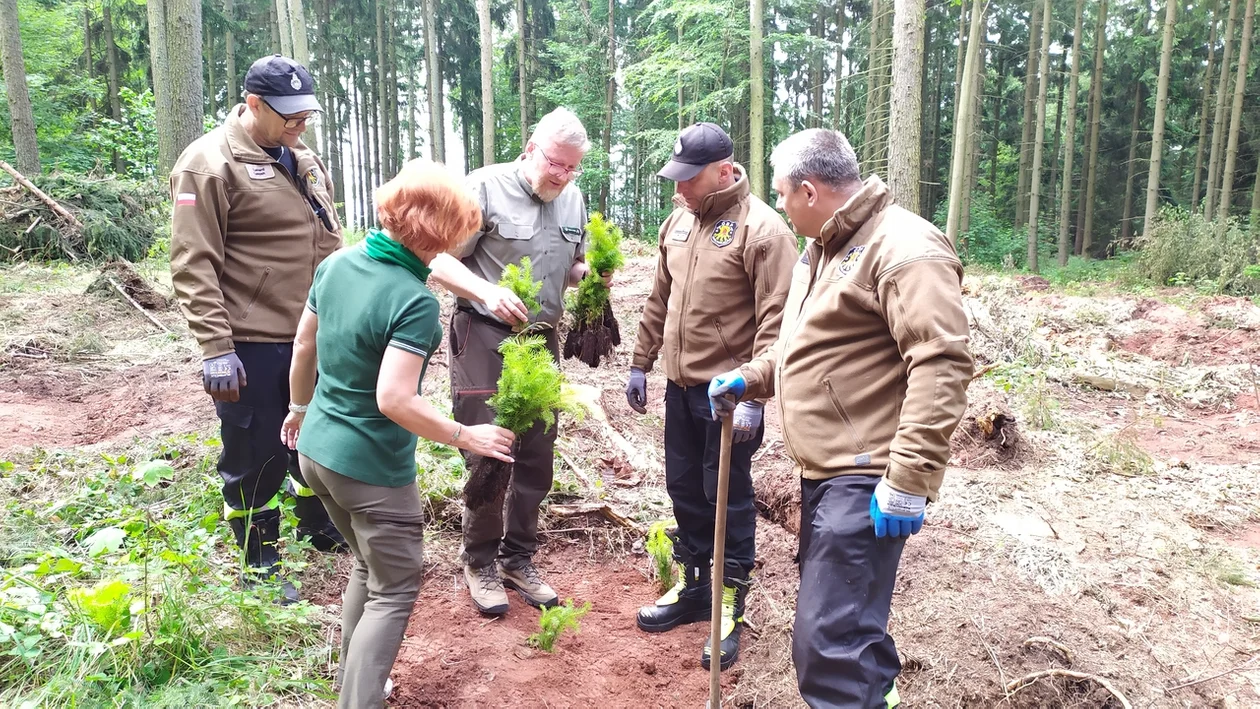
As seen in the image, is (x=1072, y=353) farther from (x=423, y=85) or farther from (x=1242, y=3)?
(x=423, y=85)

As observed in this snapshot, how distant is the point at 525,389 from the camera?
295 centimetres

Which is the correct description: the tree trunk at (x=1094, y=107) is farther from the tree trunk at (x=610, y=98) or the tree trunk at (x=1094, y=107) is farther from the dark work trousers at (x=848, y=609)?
the dark work trousers at (x=848, y=609)

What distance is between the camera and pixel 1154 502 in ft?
16.5

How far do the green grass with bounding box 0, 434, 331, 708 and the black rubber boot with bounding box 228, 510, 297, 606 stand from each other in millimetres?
83

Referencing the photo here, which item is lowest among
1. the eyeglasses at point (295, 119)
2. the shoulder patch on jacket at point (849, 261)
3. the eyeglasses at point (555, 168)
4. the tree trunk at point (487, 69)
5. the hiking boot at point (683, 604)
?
the hiking boot at point (683, 604)

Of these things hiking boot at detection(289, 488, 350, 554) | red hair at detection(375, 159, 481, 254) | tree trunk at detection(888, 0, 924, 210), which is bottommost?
hiking boot at detection(289, 488, 350, 554)

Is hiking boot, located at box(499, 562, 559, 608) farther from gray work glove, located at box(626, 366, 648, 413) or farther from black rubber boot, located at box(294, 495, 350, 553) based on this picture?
gray work glove, located at box(626, 366, 648, 413)

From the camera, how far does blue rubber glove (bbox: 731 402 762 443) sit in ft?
10.7

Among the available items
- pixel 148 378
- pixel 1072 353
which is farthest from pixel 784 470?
pixel 1072 353

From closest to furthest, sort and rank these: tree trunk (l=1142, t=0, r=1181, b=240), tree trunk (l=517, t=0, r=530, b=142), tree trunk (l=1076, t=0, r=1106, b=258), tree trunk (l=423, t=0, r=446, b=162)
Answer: tree trunk (l=1142, t=0, r=1181, b=240) → tree trunk (l=1076, t=0, r=1106, b=258) → tree trunk (l=423, t=0, r=446, b=162) → tree trunk (l=517, t=0, r=530, b=142)

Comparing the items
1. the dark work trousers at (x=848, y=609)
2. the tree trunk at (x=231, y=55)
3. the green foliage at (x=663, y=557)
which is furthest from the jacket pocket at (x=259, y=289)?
the tree trunk at (x=231, y=55)

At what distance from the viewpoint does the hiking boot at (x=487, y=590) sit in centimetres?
350

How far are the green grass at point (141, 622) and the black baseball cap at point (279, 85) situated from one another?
63.5 inches

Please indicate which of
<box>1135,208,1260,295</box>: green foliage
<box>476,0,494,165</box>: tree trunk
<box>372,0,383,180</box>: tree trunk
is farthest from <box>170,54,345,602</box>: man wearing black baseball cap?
<box>372,0,383,180</box>: tree trunk
